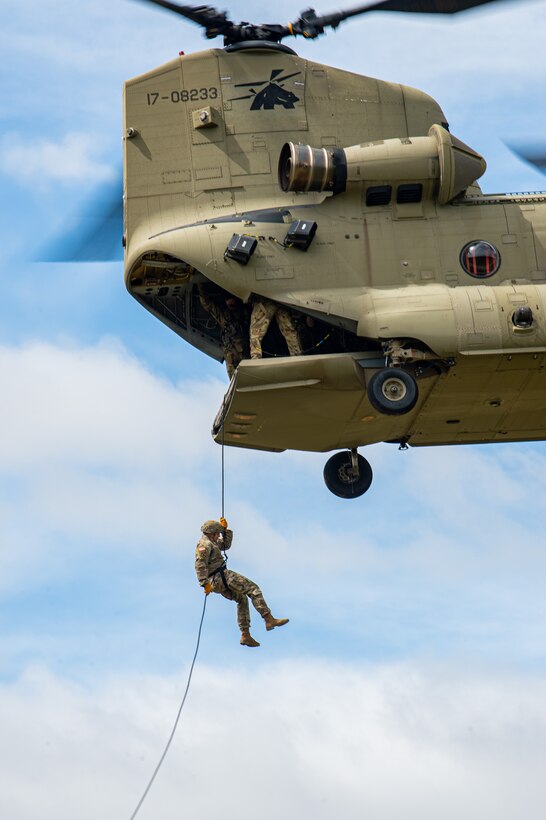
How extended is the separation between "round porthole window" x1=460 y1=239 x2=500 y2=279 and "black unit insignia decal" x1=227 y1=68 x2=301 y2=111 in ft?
10.9

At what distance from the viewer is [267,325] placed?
84.5 feet

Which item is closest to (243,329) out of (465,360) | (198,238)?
(198,238)

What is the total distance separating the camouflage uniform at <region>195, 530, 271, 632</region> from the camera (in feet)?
84.6

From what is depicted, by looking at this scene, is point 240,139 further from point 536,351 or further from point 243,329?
point 536,351

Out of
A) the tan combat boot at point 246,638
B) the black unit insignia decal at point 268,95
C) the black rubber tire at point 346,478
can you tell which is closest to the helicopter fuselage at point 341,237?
the black unit insignia decal at point 268,95

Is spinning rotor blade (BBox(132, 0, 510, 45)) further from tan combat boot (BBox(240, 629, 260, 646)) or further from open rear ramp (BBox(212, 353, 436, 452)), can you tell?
tan combat boot (BBox(240, 629, 260, 646))

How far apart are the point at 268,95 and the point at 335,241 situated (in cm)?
252

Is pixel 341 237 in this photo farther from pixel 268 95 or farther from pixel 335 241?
pixel 268 95

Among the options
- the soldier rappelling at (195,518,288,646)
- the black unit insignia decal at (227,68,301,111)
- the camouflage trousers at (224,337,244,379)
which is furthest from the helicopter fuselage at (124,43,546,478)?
the soldier rappelling at (195,518,288,646)

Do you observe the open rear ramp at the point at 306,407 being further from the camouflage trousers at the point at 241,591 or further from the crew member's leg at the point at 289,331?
the camouflage trousers at the point at 241,591

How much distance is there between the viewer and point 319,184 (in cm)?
2566

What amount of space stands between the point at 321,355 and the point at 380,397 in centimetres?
98

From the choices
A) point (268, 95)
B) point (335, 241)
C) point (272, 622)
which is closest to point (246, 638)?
point (272, 622)

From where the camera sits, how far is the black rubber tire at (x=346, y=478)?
28.4 m
